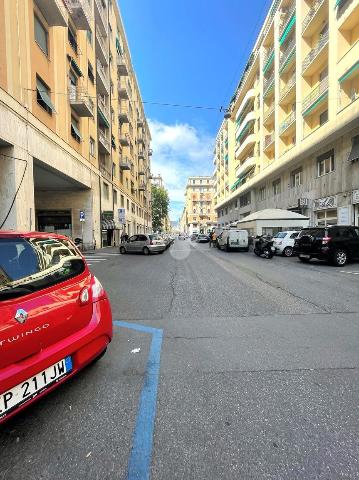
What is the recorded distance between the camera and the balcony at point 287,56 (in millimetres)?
24439

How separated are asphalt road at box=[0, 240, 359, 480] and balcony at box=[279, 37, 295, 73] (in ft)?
91.0

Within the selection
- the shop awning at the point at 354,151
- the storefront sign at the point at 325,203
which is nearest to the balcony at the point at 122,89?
the storefront sign at the point at 325,203

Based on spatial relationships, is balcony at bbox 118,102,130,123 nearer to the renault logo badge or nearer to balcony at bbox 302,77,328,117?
balcony at bbox 302,77,328,117

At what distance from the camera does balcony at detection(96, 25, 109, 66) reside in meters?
24.7

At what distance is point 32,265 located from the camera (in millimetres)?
2420

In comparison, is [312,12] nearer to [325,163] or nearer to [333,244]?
[325,163]

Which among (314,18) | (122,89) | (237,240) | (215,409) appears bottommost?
(215,409)

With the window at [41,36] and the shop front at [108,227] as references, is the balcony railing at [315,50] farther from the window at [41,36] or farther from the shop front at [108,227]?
the shop front at [108,227]

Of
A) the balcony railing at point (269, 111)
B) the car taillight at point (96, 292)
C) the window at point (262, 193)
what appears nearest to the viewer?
the car taillight at point (96, 292)

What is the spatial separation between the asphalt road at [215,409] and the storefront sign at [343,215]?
1569 cm

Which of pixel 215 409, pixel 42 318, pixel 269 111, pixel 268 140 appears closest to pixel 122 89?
pixel 269 111

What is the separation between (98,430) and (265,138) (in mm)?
35377

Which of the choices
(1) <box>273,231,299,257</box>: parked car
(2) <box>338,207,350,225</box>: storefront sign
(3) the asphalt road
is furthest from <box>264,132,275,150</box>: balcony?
(3) the asphalt road

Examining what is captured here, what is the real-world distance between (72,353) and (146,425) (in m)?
0.85
